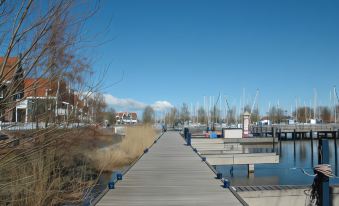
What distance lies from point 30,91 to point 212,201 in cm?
468

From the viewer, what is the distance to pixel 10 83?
379 centimetres

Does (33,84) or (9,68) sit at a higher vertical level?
(9,68)

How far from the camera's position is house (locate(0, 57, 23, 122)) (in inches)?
146

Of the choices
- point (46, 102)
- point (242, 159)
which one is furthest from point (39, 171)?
point (242, 159)

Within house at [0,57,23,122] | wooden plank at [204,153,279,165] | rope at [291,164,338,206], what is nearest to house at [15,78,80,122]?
house at [0,57,23,122]

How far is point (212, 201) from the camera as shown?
7559mm

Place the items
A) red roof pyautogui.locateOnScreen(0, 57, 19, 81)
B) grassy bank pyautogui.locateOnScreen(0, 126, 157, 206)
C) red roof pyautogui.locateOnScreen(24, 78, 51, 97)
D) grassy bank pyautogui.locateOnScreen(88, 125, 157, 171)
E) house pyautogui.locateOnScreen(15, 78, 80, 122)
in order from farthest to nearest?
grassy bank pyautogui.locateOnScreen(88, 125, 157, 171) → grassy bank pyautogui.locateOnScreen(0, 126, 157, 206) → house pyautogui.locateOnScreen(15, 78, 80, 122) → red roof pyautogui.locateOnScreen(24, 78, 51, 97) → red roof pyautogui.locateOnScreen(0, 57, 19, 81)

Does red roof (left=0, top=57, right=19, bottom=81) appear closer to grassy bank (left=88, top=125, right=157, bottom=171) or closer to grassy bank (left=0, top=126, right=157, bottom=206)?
grassy bank (left=0, top=126, right=157, bottom=206)

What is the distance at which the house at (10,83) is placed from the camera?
372cm

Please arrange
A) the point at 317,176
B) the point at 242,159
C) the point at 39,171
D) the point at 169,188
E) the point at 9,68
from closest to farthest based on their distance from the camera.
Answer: the point at 9,68 → the point at 39,171 → the point at 169,188 → the point at 317,176 → the point at 242,159

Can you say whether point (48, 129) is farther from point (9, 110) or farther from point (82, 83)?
point (82, 83)

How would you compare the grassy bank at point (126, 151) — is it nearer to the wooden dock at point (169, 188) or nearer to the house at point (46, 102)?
the wooden dock at point (169, 188)

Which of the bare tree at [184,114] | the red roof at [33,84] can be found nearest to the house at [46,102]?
the red roof at [33,84]

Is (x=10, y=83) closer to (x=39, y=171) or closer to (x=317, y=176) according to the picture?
→ (x=39, y=171)
